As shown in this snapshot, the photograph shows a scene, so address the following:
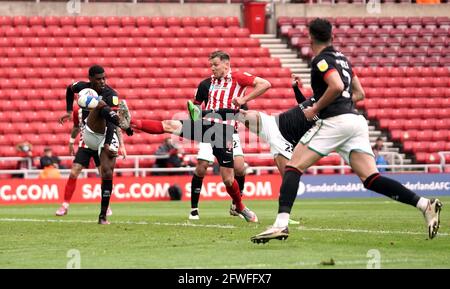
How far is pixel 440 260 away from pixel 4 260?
165 inches

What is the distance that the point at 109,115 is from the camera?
49.0 ft

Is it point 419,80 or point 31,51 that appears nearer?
point 31,51

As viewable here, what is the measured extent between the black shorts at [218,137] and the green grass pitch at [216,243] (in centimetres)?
98

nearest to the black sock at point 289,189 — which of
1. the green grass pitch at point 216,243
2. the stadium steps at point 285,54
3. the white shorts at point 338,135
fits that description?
the white shorts at point 338,135

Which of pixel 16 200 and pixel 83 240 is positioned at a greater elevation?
pixel 83 240

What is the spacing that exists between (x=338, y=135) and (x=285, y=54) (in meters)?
26.8

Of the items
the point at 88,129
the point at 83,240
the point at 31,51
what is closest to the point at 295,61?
the point at 31,51

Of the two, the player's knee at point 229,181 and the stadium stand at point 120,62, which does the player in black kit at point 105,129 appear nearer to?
the player's knee at point 229,181

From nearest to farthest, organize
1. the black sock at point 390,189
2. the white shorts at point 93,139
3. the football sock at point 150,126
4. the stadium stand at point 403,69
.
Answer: the black sock at point 390,189 → the football sock at point 150,126 → the white shorts at point 93,139 → the stadium stand at point 403,69

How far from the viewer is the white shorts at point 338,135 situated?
1137 cm

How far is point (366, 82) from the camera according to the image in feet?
119

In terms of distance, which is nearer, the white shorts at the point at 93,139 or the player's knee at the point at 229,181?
the player's knee at the point at 229,181

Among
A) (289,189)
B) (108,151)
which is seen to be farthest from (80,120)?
(289,189)

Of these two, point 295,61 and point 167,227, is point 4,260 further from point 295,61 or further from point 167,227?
point 295,61
